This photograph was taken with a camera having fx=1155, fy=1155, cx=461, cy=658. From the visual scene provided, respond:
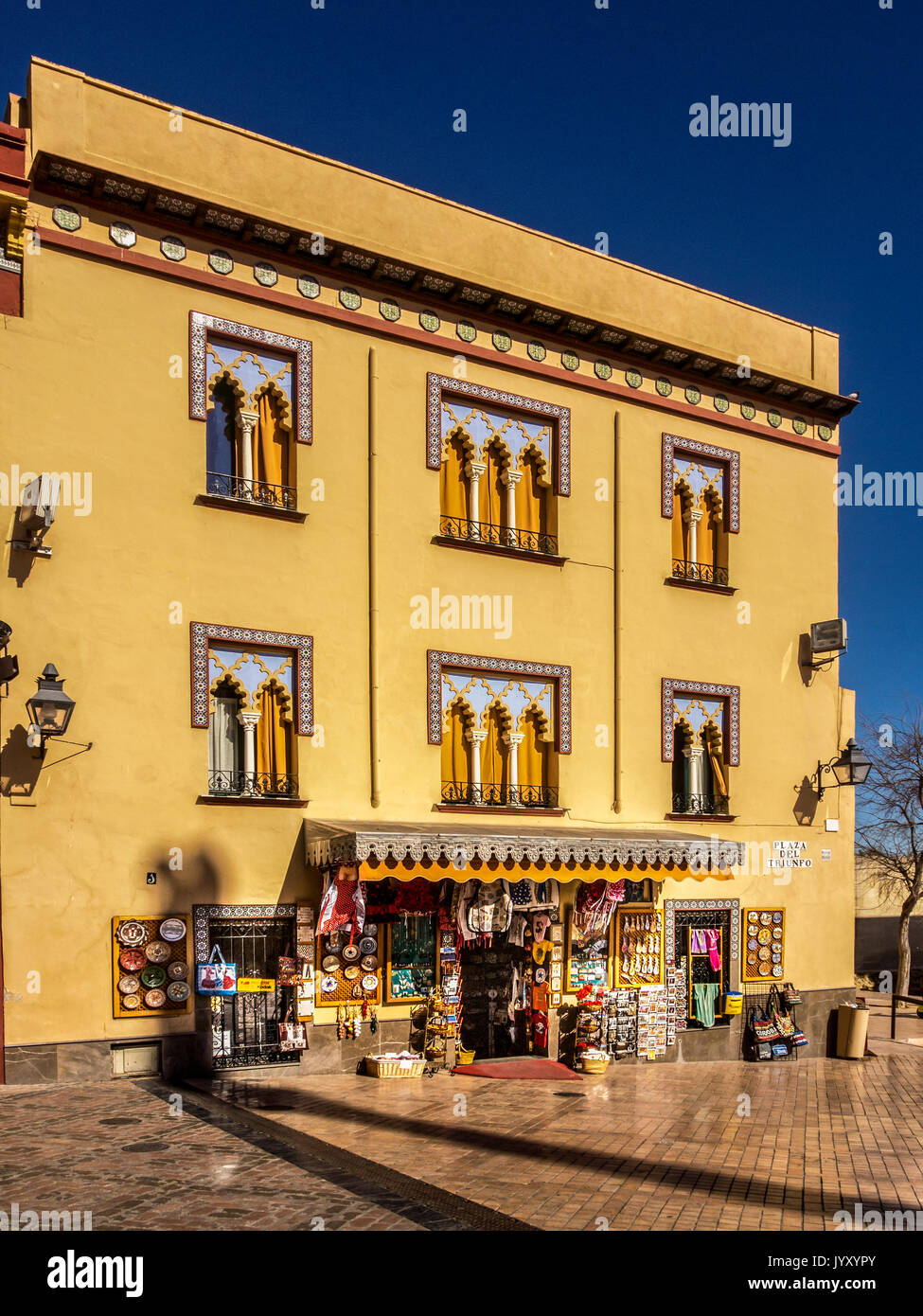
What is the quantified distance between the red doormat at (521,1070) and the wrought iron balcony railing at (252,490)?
23.7 feet

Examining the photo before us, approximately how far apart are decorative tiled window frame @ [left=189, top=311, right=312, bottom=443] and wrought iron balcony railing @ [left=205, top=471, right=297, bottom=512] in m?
0.66

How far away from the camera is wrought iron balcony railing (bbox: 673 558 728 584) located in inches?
683

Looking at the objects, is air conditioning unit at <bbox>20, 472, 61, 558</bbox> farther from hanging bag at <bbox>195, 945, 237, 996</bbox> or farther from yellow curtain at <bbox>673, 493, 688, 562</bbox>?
yellow curtain at <bbox>673, 493, 688, 562</bbox>

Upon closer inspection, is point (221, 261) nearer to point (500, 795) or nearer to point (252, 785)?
point (252, 785)

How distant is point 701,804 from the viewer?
17.1 m

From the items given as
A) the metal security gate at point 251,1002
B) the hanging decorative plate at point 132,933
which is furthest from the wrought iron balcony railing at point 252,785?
the hanging decorative plate at point 132,933

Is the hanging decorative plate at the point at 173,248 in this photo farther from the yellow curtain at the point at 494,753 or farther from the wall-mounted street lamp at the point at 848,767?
the wall-mounted street lamp at the point at 848,767

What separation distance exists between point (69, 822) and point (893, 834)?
29371mm

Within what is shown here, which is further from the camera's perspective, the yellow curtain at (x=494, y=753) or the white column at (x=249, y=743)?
the yellow curtain at (x=494, y=753)

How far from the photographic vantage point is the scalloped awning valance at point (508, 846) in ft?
41.8

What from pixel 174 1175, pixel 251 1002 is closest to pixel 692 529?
pixel 251 1002

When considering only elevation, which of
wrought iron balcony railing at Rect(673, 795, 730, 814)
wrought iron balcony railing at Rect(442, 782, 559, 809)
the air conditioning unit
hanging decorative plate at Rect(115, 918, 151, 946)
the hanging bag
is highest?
the air conditioning unit

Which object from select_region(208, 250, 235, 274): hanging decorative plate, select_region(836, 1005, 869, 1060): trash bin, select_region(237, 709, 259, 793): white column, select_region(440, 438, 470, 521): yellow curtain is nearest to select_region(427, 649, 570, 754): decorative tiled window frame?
select_region(440, 438, 470, 521): yellow curtain
